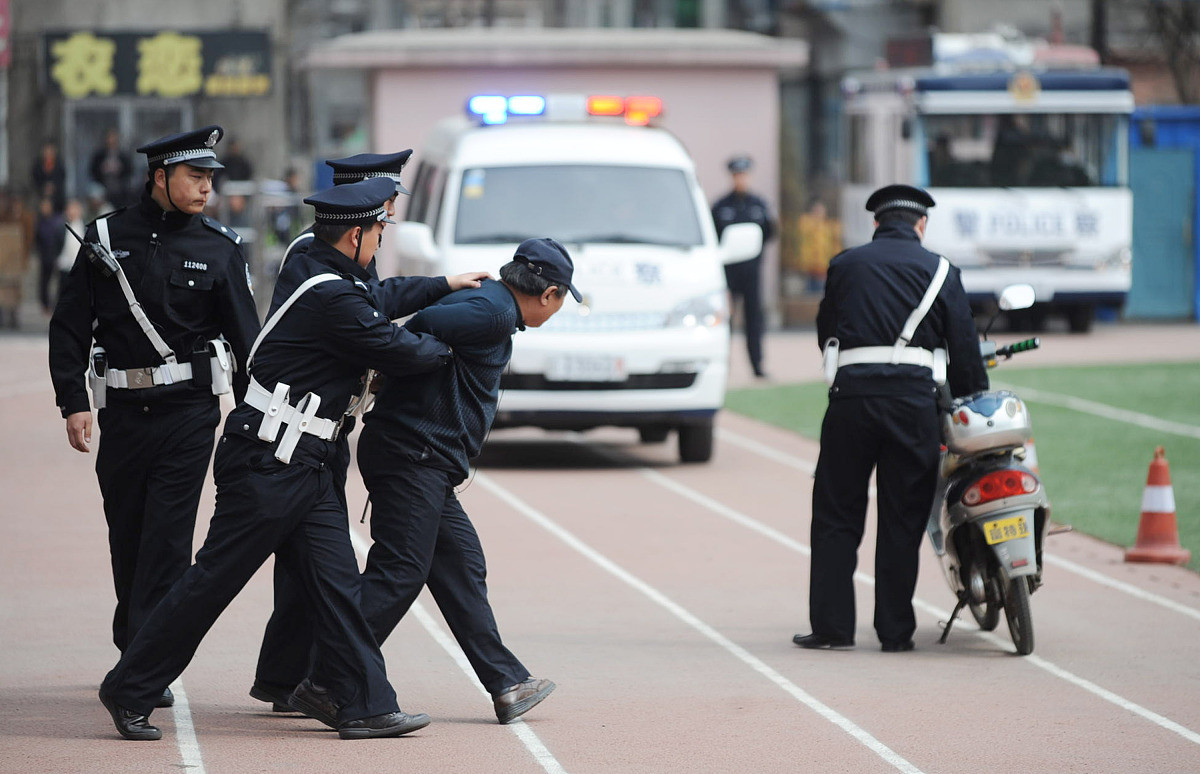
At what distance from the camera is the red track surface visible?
646 cm

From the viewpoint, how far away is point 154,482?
6898 mm

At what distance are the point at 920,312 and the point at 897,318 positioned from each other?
0.32 feet

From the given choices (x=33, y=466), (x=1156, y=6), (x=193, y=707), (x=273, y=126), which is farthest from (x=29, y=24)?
(x=193, y=707)

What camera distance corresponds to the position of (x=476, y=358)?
664 cm

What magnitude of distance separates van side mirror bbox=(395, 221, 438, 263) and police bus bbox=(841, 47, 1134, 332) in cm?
1144

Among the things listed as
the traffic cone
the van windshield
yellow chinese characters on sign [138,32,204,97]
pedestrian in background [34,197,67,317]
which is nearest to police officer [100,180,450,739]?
the traffic cone

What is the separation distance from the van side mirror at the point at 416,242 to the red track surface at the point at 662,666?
1685 millimetres

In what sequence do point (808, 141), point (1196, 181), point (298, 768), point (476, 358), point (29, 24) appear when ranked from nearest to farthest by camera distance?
1. point (298, 768)
2. point (476, 358)
3. point (1196, 181)
4. point (29, 24)
5. point (808, 141)

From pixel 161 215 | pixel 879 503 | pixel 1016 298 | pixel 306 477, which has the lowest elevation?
pixel 879 503

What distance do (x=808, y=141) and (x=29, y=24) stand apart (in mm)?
20216

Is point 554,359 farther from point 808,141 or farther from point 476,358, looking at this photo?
point 808,141

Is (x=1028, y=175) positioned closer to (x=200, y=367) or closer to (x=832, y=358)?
(x=832, y=358)

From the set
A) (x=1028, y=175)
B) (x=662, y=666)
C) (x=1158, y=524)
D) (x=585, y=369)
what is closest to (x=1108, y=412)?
(x=585, y=369)

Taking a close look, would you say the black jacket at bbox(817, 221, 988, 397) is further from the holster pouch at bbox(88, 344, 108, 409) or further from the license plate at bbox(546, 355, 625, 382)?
the license plate at bbox(546, 355, 625, 382)
